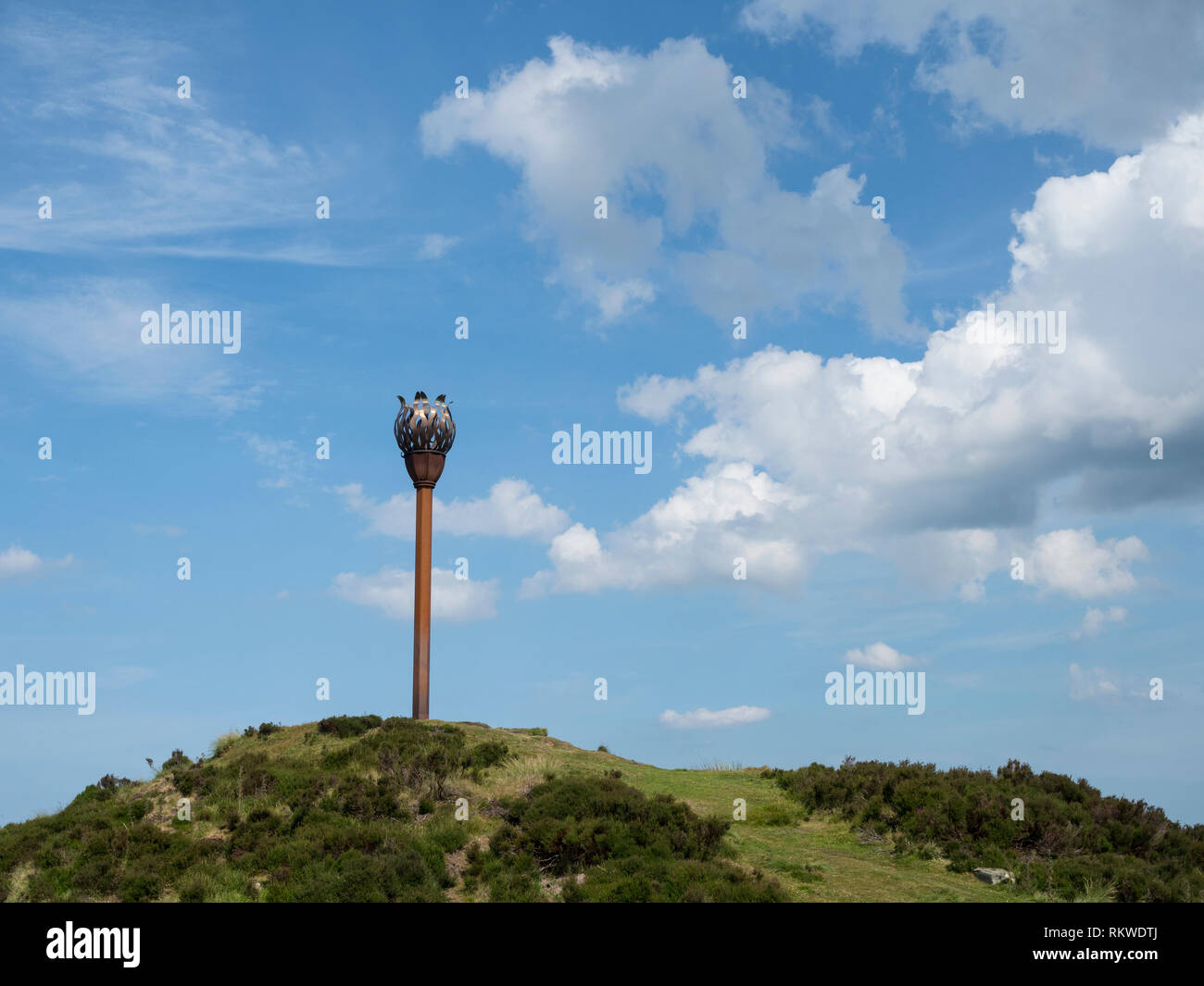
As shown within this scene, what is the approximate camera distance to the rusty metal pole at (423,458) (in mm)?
30000

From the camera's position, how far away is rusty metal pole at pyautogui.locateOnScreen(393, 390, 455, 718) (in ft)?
98.4

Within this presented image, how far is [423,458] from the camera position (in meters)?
30.6

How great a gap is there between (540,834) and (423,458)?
1436 cm

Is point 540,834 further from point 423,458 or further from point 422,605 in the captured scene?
point 423,458

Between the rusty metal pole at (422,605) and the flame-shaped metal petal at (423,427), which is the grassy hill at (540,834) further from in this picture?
the flame-shaped metal petal at (423,427)

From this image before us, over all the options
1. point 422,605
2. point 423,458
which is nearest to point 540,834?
point 422,605

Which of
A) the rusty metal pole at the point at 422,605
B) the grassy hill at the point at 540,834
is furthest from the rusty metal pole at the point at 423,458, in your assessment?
the grassy hill at the point at 540,834

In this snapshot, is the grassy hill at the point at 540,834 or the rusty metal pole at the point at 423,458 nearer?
the grassy hill at the point at 540,834

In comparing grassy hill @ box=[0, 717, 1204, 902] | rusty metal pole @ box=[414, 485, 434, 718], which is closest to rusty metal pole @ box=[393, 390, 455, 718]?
rusty metal pole @ box=[414, 485, 434, 718]
